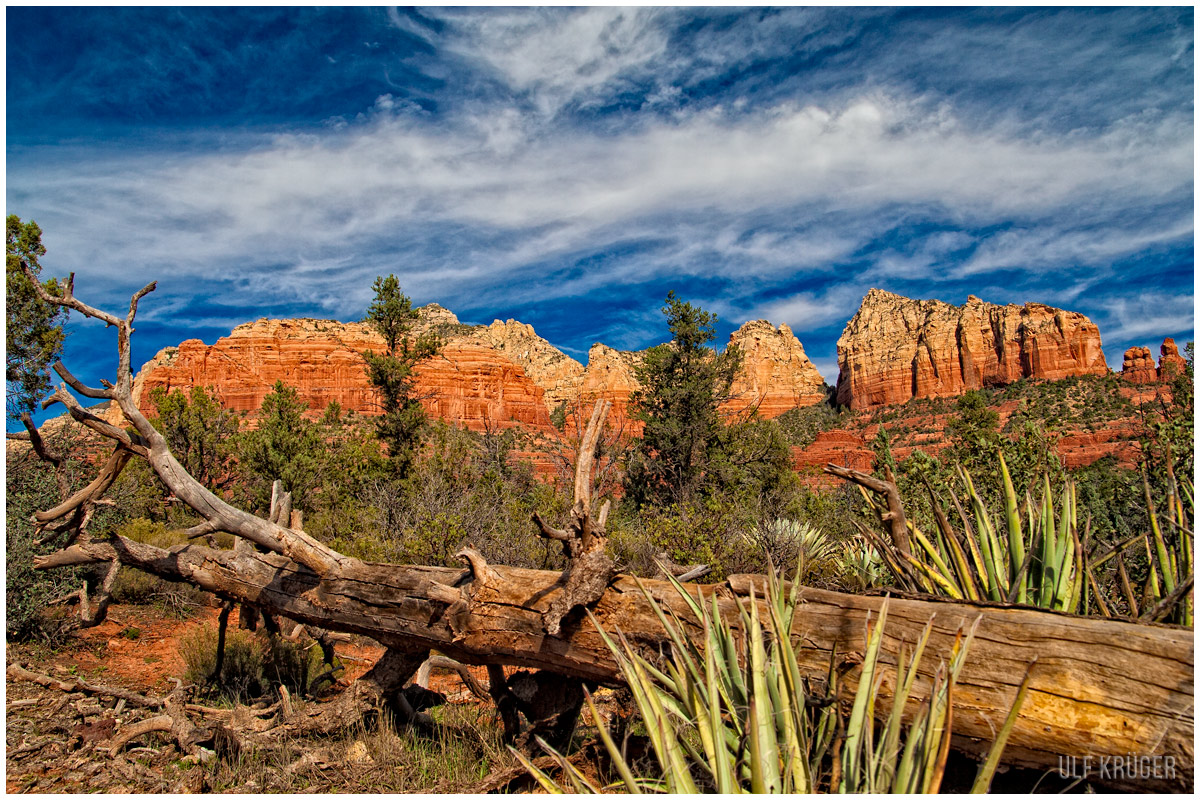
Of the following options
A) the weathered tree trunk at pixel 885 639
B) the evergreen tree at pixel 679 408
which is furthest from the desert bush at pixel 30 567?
the evergreen tree at pixel 679 408

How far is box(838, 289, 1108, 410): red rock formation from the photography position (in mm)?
82875

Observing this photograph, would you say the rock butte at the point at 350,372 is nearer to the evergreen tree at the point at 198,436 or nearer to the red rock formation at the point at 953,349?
the red rock formation at the point at 953,349

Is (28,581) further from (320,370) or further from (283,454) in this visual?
(320,370)

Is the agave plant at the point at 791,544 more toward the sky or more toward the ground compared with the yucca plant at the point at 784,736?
more toward the ground

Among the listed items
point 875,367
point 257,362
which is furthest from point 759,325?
point 257,362

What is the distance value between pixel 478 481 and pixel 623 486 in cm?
600

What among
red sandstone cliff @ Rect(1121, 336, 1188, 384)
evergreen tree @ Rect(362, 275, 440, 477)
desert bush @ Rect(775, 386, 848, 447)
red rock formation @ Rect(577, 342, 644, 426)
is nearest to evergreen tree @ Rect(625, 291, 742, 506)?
evergreen tree @ Rect(362, 275, 440, 477)

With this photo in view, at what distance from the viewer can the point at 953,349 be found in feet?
315

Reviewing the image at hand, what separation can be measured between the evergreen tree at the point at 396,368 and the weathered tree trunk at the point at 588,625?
15.5 metres

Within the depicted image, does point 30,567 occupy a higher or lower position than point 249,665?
higher

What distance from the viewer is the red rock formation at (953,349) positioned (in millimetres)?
82875

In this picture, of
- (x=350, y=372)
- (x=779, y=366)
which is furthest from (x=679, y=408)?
(x=779, y=366)

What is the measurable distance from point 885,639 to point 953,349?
107 meters

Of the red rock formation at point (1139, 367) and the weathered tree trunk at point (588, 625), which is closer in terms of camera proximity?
the weathered tree trunk at point (588, 625)
